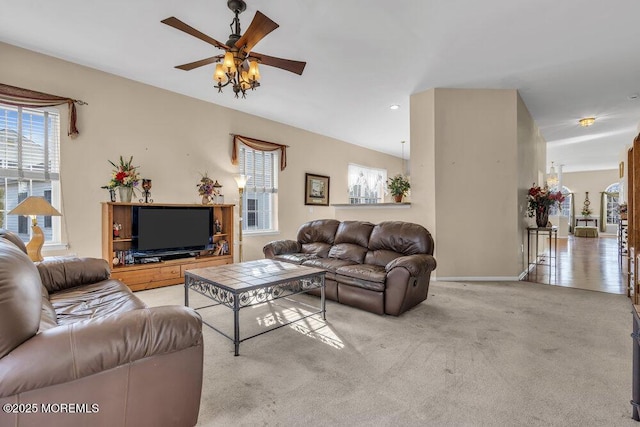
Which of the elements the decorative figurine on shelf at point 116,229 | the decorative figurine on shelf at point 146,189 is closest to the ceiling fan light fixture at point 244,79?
the decorative figurine on shelf at point 146,189

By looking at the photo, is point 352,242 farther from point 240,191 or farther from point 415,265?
point 240,191

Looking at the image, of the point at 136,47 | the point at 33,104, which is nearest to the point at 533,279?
the point at 136,47

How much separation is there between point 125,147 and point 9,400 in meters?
3.97

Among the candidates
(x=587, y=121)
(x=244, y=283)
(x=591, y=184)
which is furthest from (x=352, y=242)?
(x=591, y=184)

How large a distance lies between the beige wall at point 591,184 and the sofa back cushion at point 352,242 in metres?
14.1

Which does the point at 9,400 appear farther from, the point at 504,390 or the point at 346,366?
the point at 504,390

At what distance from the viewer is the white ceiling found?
2.85 meters

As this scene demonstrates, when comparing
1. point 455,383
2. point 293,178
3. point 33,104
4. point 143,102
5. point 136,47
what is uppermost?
point 136,47

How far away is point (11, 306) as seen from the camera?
1111mm

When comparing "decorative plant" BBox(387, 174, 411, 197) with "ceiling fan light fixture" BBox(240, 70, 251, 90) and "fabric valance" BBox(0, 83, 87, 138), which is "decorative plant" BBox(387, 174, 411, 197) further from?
"fabric valance" BBox(0, 83, 87, 138)

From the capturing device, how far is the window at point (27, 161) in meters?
3.55

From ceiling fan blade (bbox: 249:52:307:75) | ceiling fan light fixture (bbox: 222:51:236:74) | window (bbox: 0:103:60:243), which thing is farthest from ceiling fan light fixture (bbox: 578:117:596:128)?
window (bbox: 0:103:60:243)

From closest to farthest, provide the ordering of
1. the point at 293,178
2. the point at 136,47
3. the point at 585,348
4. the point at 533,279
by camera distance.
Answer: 1. the point at 585,348
2. the point at 136,47
3. the point at 533,279
4. the point at 293,178

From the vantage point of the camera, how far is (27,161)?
12.0 ft
